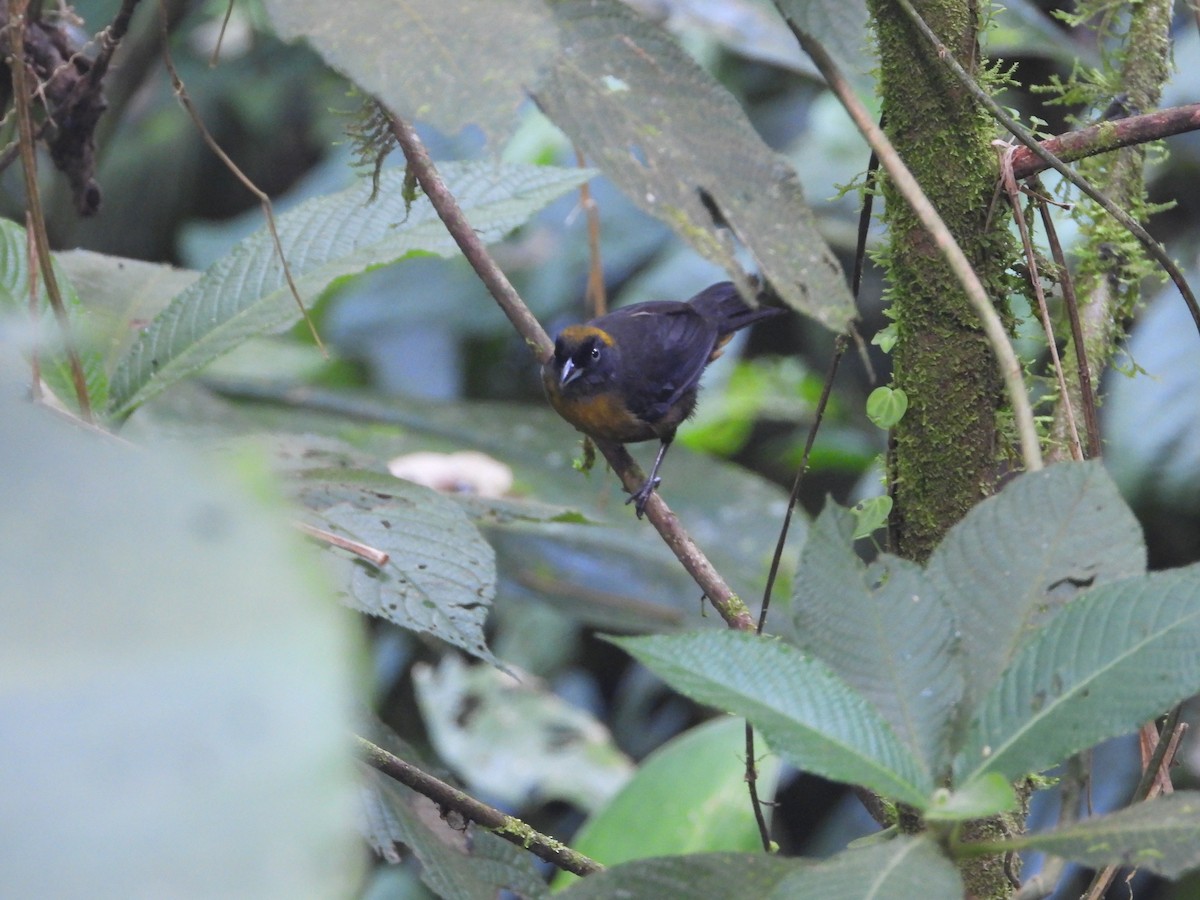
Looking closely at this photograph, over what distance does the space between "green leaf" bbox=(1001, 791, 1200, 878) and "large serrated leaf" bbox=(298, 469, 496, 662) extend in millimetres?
563

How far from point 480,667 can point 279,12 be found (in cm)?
321

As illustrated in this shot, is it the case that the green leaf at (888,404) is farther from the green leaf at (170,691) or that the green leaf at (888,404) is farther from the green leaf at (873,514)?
the green leaf at (170,691)

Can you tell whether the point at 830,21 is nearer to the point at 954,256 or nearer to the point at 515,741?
the point at 954,256

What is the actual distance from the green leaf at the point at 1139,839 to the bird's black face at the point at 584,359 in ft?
6.60

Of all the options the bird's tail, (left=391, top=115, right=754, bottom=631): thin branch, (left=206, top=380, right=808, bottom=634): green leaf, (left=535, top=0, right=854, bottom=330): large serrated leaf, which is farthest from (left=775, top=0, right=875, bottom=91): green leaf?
the bird's tail

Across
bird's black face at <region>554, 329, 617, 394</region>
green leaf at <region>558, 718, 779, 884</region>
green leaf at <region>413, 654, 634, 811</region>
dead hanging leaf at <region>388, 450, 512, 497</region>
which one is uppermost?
bird's black face at <region>554, 329, 617, 394</region>

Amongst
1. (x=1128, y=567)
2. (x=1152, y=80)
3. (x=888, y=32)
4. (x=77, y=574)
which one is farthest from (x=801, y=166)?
(x=77, y=574)

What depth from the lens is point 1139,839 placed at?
1.96 ft

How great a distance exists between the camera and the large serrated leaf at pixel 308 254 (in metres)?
1.42

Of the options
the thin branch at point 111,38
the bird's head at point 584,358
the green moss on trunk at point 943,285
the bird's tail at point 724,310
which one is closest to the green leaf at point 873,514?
the green moss on trunk at point 943,285

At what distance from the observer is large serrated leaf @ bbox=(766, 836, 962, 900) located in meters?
0.59

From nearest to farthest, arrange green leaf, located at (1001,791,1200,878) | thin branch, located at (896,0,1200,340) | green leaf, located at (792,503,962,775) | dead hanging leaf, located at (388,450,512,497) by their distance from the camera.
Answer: green leaf, located at (1001,791,1200,878) → green leaf, located at (792,503,962,775) → thin branch, located at (896,0,1200,340) → dead hanging leaf, located at (388,450,512,497)

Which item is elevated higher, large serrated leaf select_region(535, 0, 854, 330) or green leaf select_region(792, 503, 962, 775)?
large serrated leaf select_region(535, 0, 854, 330)

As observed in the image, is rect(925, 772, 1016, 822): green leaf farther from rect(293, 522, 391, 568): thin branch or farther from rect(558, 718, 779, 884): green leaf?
rect(558, 718, 779, 884): green leaf
